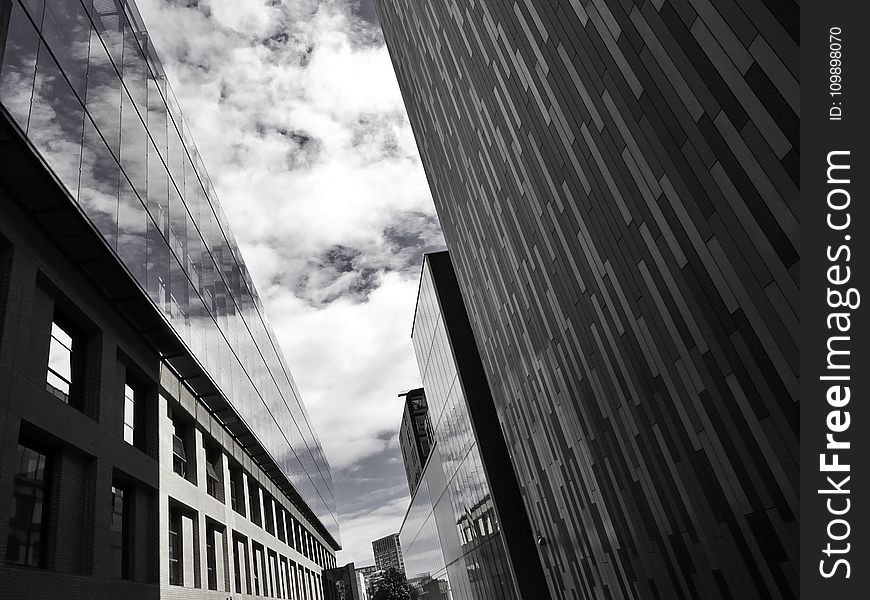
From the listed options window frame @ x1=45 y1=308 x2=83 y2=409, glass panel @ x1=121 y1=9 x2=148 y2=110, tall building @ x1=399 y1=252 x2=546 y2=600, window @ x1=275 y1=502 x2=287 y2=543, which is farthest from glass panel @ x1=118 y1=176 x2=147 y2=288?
window @ x1=275 y1=502 x2=287 y2=543

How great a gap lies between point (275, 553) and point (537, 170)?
31.1 meters

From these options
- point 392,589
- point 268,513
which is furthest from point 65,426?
point 392,589

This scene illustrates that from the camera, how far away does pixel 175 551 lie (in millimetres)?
20031

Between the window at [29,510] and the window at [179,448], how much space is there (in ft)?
26.7

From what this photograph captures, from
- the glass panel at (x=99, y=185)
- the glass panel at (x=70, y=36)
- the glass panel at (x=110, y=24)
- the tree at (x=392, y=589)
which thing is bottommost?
the tree at (x=392, y=589)

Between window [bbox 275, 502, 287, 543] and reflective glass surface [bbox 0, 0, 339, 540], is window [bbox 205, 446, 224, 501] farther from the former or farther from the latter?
window [bbox 275, 502, 287, 543]

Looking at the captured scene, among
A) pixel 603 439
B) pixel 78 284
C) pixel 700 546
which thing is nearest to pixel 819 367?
pixel 700 546

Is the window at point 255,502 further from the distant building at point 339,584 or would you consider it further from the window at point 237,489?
the distant building at point 339,584

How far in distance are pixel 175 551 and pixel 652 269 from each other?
737 inches

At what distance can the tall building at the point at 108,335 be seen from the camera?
12.1 m

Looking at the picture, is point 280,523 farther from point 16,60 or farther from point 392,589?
point 392,589

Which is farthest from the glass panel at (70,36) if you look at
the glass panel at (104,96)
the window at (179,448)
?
the window at (179,448)

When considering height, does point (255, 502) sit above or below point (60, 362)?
below

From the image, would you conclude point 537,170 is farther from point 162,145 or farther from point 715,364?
point 162,145
